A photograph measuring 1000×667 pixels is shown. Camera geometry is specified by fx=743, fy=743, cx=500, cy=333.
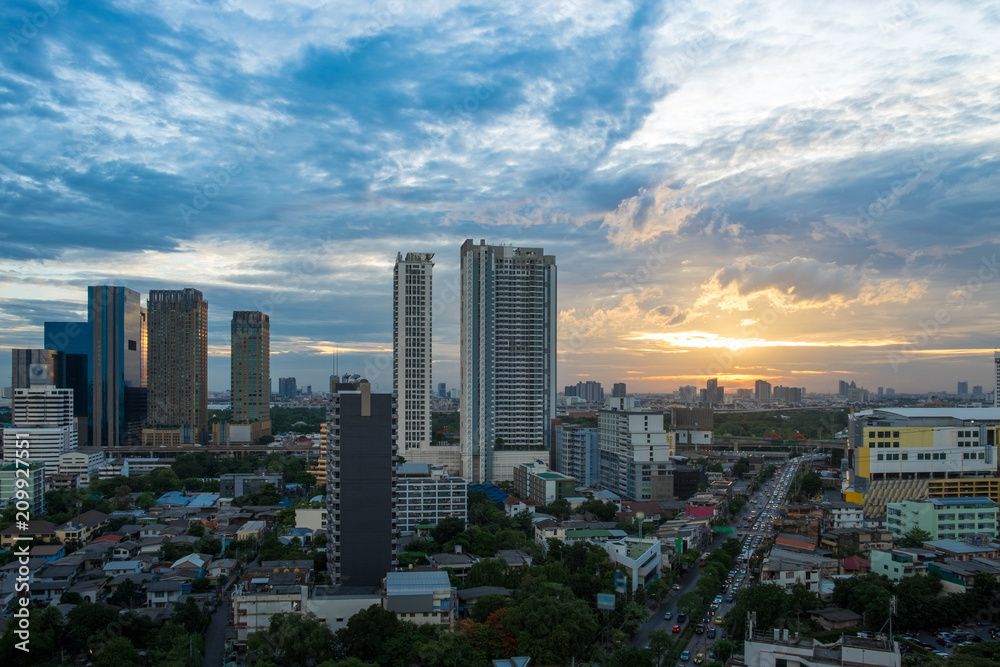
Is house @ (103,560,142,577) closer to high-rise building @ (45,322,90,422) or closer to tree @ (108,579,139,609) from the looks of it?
tree @ (108,579,139,609)

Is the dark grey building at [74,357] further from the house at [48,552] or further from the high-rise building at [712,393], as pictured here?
the high-rise building at [712,393]

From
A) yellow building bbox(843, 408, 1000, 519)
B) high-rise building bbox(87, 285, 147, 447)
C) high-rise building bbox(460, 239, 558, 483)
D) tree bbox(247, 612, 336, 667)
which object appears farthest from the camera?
high-rise building bbox(87, 285, 147, 447)

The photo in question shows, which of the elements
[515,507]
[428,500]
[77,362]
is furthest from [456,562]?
[77,362]

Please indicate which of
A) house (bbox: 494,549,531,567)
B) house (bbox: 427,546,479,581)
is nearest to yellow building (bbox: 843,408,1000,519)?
house (bbox: 494,549,531,567)

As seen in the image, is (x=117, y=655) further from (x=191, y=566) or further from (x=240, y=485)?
(x=240, y=485)

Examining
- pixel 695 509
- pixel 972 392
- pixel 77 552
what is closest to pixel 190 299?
pixel 77 552
